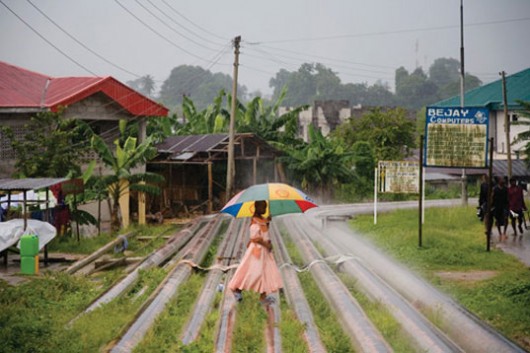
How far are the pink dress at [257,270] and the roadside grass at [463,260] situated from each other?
3.13 meters

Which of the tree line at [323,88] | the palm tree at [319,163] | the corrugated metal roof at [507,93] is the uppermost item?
the tree line at [323,88]

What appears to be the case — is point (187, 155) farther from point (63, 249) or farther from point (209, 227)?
point (63, 249)

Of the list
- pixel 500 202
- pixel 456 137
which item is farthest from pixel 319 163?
pixel 500 202

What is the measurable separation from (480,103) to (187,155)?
18.8 meters

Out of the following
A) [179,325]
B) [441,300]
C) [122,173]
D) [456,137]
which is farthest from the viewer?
[122,173]

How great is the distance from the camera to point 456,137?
17391mm

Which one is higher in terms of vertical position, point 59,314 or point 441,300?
point 441,300

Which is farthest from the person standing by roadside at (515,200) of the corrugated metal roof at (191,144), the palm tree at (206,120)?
the palm tree at (206,120)

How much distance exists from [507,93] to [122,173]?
2268 centimetres

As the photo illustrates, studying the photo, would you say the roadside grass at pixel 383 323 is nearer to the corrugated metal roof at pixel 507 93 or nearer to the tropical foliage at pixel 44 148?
the tropical foliage at pixel 44 148

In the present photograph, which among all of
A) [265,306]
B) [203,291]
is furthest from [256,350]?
[203,291]

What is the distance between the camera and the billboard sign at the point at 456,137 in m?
17.2

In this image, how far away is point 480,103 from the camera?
3841 cm

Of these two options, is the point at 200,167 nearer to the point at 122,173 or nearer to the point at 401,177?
the point at 122,173
